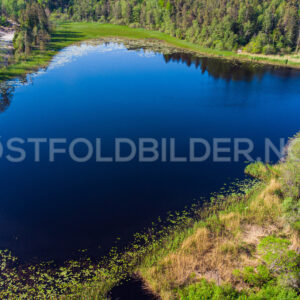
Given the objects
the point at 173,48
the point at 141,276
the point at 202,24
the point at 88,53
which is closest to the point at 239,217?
the point at 141,276

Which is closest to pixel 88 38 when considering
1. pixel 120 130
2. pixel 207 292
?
pixel 120 130

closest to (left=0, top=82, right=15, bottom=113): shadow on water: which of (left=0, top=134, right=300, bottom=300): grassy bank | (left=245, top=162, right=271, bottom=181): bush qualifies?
(left=0, top=134, right=300, bottom=300): grassy bank

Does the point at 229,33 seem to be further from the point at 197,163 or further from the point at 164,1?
the point at 197,163

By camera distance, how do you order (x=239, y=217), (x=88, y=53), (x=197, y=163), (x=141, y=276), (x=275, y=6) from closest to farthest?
(x=141, y=276), (x=239, y=217), (x=197, y=163), (x=88, y=53), (x=275, y=6)

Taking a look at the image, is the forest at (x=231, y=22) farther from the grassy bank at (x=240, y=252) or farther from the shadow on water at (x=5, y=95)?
the grassy bank at (x=240, y=252)

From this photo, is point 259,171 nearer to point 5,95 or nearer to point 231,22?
point 5,95

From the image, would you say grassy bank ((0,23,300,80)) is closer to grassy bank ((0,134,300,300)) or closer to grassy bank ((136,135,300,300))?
grassy bank ((0,134,300,300))

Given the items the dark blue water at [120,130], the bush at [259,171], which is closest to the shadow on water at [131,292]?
the dark blue water at [120,130]
